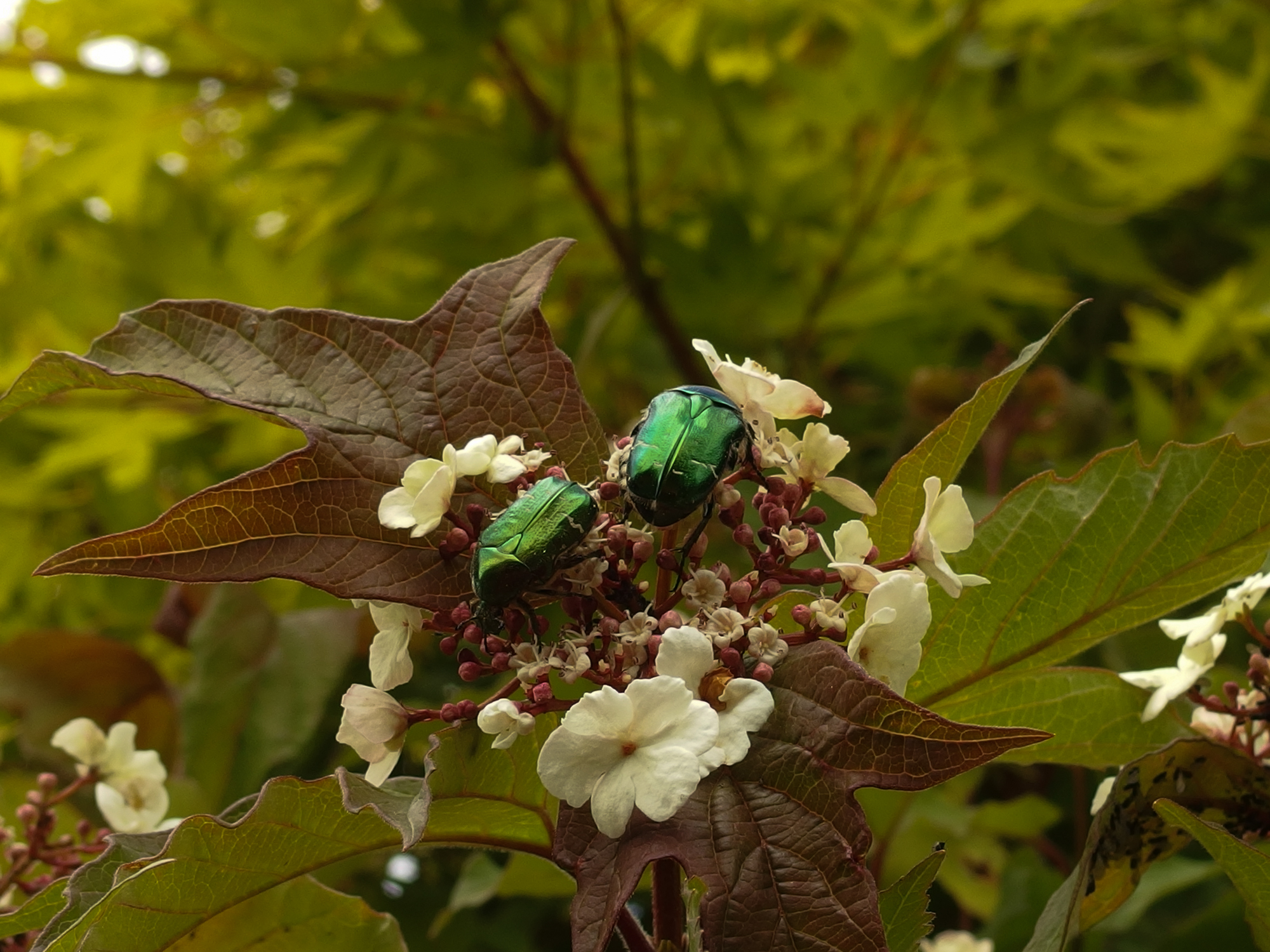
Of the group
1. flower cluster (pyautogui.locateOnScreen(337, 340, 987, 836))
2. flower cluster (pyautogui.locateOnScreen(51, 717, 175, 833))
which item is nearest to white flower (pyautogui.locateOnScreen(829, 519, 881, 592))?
flower cluster (pyautogui.locateOnScreen(337, 340, 987, 836))

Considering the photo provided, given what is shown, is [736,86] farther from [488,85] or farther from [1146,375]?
[1146,375]

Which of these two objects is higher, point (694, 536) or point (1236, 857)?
point (694, 536)

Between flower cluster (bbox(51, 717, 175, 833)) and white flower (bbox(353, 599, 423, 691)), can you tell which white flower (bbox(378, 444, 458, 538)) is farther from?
flower cluster (bbox(51, 717, 175, 833))

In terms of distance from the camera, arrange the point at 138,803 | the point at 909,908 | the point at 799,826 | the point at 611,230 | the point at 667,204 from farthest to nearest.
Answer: the point at 667,204 < the point at 611,230 < the point at 138,803 < the point at 909,908 < the point at 799,826

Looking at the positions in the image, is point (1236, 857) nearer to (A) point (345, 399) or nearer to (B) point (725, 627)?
(B) point (725, 627)

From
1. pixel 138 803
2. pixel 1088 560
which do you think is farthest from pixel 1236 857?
pixel 138 803

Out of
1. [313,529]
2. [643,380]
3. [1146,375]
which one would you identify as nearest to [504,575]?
[313,529]
